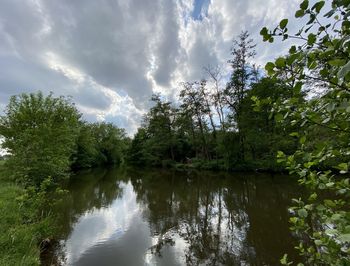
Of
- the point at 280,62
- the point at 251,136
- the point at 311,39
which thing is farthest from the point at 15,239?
the point at 251,136

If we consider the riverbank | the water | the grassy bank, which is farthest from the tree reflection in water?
the riverbank

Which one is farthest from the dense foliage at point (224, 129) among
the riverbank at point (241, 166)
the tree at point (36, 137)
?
the tree at point (36, 137)

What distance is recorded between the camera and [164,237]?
6.23 meters

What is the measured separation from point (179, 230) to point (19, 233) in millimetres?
4099

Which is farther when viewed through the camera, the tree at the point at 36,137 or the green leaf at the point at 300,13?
the tree at the point at 36,137

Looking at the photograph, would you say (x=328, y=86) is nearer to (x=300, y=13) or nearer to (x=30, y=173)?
(x=300, y=13)

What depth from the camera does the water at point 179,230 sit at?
502cm

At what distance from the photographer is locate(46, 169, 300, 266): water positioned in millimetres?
5020

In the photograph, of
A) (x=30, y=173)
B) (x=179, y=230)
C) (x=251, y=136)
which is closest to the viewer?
(x=179, y=230)

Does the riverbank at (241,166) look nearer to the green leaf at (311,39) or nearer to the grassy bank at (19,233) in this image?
the grassy bank at (19,233)

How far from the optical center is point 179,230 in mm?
6629

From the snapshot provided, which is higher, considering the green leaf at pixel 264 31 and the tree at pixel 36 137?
the tree at pixel 36 137

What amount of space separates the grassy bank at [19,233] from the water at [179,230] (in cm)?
85

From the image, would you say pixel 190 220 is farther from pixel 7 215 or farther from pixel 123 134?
pixel 123 134
